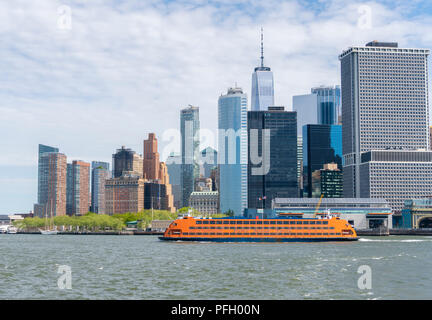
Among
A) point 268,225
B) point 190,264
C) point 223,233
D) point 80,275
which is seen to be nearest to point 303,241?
point 268,225

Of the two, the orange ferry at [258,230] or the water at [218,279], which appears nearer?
the water at [218,279]

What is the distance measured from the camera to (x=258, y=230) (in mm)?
130500

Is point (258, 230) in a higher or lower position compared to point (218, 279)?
higher

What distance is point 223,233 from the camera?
427ft

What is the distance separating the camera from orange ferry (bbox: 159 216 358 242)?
425ft

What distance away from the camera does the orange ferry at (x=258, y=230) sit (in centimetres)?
12962

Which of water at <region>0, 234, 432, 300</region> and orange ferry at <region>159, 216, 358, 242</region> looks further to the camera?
orange ferry at <region>159, 216, 358, 242</region>

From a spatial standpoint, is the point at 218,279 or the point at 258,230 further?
the point at 258,230
